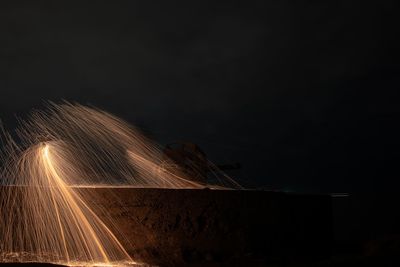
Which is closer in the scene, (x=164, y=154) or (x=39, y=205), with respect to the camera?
(x=39, y=205)

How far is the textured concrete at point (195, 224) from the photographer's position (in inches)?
478

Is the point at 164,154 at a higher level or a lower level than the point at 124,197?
higher

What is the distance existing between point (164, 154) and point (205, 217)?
636 cm

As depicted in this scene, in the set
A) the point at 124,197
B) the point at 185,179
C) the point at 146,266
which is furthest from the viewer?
the point at 185,179

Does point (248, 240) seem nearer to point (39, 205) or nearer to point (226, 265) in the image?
point (226, 265)

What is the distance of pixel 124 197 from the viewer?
12.5 metres

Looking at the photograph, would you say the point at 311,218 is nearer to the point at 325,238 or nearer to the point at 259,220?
the point at 325,238

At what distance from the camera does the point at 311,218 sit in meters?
13.8

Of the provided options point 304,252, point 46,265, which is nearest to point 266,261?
point 304,252

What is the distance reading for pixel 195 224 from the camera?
12219 mm

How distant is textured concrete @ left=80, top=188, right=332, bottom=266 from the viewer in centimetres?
1215

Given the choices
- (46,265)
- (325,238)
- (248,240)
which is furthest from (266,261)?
(46,265)

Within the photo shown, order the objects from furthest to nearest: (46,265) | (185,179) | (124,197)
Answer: (185,179), (124,197), (46,265)

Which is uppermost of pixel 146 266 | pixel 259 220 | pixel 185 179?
pixel 185 179
